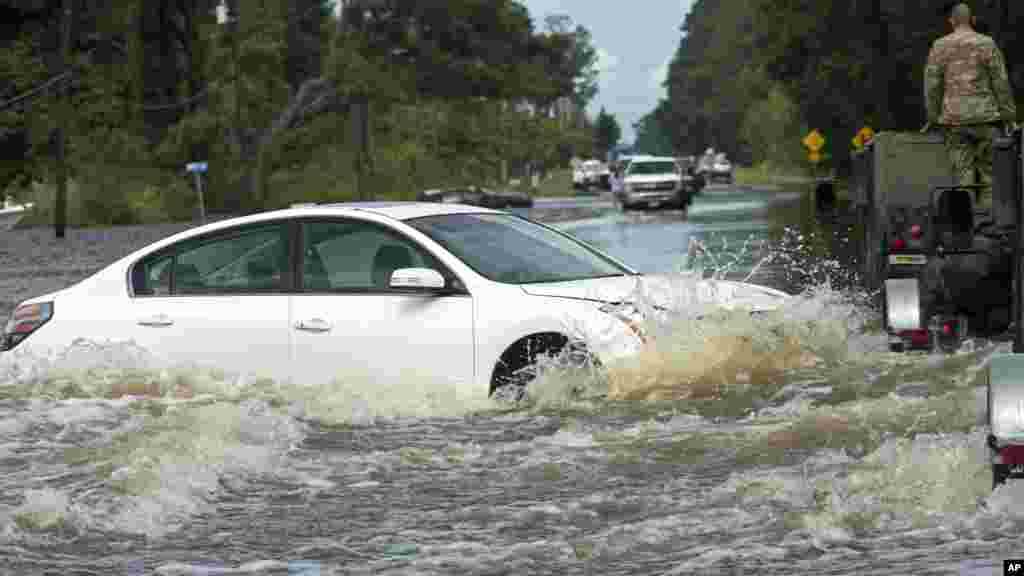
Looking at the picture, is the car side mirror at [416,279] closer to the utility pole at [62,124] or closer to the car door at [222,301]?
the car door at [222,301]

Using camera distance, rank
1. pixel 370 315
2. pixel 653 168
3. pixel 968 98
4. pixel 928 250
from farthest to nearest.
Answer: pixel 653 168 → pixel 968 98 → pixel 928 250 → pixel 370 315

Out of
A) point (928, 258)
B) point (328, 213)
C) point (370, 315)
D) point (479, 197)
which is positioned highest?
point (328, 213)

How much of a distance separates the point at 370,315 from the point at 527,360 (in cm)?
95

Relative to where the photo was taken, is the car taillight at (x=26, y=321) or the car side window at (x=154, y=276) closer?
the car side window at (x=154, y=276)

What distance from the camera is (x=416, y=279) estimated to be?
11.8 metres

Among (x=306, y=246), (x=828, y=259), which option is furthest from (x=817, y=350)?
(x=828, y=259)

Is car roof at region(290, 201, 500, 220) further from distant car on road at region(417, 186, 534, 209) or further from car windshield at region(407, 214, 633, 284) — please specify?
distant car on road at region(417, 186, 534, 209)

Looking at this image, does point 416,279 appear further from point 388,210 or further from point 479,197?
point 479,197

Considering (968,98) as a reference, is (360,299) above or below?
below

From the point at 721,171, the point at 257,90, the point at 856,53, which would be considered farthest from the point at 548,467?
the point at 721,171

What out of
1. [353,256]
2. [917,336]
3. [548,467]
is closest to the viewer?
[548,467]

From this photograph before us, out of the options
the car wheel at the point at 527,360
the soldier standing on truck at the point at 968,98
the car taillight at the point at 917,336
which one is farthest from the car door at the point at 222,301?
the soldier standing on truck at the point at 968,98

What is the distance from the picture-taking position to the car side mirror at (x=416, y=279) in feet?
38.7

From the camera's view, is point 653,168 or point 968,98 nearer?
point 968,98
